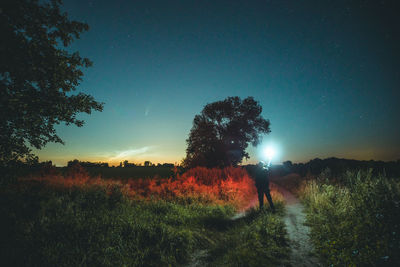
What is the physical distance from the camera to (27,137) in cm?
553

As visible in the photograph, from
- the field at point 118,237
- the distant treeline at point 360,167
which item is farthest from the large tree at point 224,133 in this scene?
Result: the field at point 118,237

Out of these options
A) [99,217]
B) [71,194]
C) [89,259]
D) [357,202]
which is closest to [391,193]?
[357,202]

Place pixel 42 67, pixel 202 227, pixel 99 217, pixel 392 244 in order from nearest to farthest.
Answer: pixel 392 244 < pixel 42 67 < pixel 99 217 < pixel 202 227

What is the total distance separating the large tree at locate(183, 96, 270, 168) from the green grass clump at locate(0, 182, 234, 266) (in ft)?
53.9

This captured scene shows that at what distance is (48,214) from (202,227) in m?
5.26

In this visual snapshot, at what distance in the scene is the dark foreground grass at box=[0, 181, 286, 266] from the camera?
3809 millimetres

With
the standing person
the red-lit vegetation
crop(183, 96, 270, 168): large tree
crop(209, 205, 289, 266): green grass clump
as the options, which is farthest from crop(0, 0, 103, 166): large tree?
crop(183, 96, 270, 168): large tree

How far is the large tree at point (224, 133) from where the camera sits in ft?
76.8

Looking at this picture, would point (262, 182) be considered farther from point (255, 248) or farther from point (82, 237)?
point (82, 237)

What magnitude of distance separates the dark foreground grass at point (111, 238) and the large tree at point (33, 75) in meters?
2.17

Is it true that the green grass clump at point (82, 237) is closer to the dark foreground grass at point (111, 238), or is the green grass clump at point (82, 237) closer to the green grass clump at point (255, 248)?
the dark foreground grass at point (111, 238)

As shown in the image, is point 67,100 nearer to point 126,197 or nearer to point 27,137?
point 27,137

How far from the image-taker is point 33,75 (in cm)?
522

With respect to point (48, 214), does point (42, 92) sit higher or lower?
higher
